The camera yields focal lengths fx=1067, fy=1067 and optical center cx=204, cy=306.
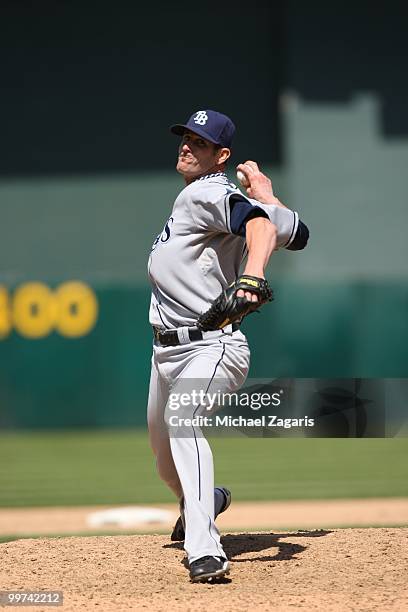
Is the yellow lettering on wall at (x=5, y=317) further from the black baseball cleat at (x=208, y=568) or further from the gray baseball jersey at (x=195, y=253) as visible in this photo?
the black baseball cleat at (x=208, y=568)

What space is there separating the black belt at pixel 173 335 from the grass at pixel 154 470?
13.9 ft

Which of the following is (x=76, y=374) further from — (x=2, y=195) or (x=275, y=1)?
(x=275, y=1)

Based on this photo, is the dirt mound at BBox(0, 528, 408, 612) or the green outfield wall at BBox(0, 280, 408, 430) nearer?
the dirt mound at BBox(0, 528, 408, 612)

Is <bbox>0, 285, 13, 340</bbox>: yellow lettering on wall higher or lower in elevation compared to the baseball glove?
higher

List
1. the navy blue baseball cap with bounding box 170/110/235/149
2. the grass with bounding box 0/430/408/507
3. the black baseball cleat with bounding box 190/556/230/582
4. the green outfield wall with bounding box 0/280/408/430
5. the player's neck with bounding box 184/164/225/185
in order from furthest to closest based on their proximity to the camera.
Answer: the green outfield wall with bounding box 0/280/408/430 → the grass with bounding box 0/430/408/507 → the player's neck with bounding box 184/164/225/185 → the navy blue baseball cap with bounding box 170/110/235/149 → the black baseball cleat with bounding box 190/556/230/582

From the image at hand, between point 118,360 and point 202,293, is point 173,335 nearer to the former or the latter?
point 202,293

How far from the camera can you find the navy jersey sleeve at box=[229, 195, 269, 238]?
3.86 meters

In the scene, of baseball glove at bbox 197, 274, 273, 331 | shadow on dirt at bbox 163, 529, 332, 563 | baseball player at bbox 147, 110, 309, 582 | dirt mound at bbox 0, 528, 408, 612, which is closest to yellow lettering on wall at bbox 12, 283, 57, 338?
dirt mound at bbox 0, 528, 408, 612

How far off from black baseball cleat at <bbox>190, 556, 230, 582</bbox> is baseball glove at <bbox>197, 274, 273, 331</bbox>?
867 mm

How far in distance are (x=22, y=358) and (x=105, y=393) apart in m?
1.01

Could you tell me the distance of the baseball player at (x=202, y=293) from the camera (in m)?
3.87

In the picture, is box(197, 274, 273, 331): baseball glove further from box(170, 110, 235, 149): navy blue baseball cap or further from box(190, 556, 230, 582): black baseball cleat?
box(190, 556, 230, 582): black baseball cleat

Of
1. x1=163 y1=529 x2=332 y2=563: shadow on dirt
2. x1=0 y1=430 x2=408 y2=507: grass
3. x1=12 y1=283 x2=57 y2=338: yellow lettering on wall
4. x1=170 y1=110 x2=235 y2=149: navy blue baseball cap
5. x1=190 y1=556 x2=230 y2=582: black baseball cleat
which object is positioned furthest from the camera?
x1=12 y1=283 x2=57 y2=338: yellow lettering on wall

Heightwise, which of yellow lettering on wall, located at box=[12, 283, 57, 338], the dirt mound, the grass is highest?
yellow lettering on wall, located at box=[12, 283, 57, 338]
